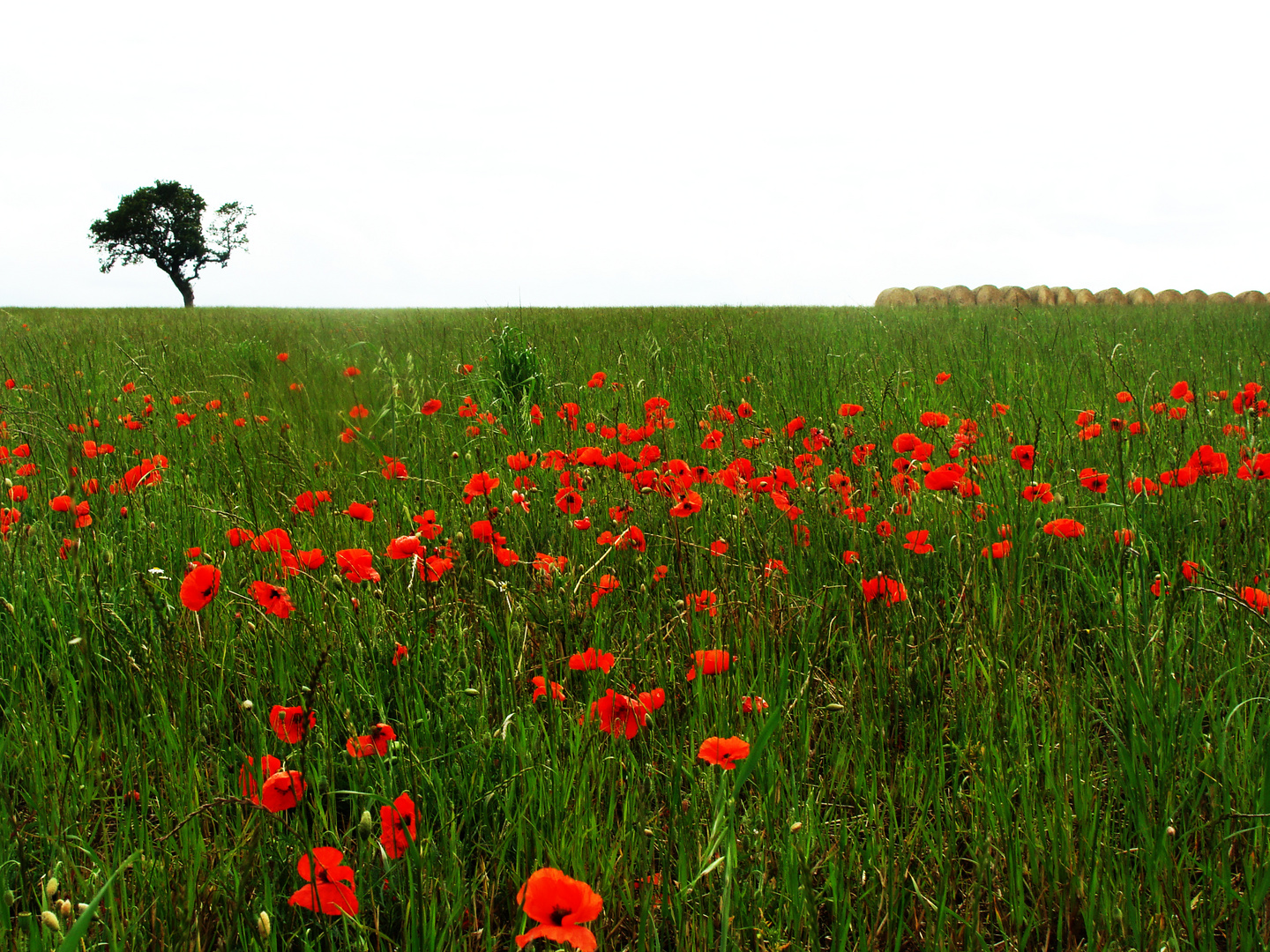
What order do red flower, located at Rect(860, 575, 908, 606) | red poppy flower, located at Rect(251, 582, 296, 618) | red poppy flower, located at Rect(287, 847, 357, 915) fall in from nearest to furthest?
red poppy flower, located at Rect(287, 847, 357, 915)
red poppy flower, located at Rect(251, 582, 296, 618)
red flower, located at Rect(860, 575, 908, 606)

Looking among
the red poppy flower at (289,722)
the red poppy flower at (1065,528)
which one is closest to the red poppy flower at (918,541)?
the red poppy flower at (1065,528)

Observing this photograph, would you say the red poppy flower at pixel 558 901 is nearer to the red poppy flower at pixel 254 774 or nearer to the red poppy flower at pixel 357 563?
the red poppy flower at pixel 254 774

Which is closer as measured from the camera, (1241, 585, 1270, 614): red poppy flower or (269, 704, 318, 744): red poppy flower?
(269, 704, 318, 744): red poppy flower

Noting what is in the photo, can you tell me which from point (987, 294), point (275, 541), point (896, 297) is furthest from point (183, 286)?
point (275, 541)

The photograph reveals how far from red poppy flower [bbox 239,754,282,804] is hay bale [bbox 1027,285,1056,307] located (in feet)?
73.8

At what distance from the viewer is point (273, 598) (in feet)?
4.77

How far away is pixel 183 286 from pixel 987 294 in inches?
1533

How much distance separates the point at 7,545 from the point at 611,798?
1.75 metres

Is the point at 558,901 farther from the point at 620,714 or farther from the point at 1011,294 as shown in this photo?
the point at 1011,294

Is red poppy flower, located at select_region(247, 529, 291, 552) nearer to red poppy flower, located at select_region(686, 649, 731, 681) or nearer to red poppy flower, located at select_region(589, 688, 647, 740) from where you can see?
red poppy flower, located at select_region(589, 688, 647, 740)

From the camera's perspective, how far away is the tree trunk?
3950 cm

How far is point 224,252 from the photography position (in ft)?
132

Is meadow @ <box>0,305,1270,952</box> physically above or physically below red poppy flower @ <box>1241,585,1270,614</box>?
below

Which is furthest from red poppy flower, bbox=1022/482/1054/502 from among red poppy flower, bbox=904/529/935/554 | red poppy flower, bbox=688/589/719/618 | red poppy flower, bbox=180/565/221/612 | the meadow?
red poppy flower, bbox=180/565/221/612
